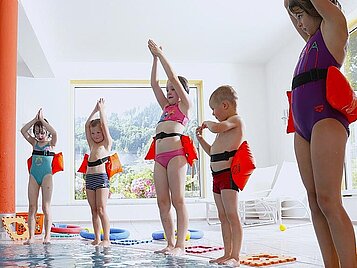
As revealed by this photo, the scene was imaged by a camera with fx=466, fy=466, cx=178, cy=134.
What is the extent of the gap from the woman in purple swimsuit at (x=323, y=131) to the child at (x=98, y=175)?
233 cm

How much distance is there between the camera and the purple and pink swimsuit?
183 cm

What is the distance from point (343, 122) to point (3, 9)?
4.35m

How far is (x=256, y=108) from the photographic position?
9.46 metres

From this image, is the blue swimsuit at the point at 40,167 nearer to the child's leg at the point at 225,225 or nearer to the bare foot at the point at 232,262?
the child's leg at the point at 225,225

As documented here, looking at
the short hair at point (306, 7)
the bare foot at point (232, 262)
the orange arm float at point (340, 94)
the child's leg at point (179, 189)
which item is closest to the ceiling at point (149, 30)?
the child's leg at point (179, 189)

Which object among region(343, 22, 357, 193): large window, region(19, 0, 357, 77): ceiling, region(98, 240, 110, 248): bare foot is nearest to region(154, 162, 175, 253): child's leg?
region(98, 240, 110, 248): bare foot

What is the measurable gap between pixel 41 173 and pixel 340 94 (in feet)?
11.1

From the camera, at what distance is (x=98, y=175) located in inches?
157

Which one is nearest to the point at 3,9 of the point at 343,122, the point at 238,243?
the point at 238,243

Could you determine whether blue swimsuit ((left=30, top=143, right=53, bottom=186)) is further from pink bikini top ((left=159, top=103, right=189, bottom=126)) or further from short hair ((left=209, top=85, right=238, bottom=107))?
short hair ((left=209, top=85, right=238, bottom=107))

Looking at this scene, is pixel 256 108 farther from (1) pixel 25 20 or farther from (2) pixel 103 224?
(2) pixel 103 224

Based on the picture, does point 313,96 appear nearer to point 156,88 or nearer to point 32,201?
point 156,88

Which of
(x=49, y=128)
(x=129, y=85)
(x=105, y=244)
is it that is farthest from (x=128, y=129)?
(x=105, y=244)

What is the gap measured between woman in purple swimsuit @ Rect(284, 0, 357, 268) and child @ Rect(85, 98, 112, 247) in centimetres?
233
